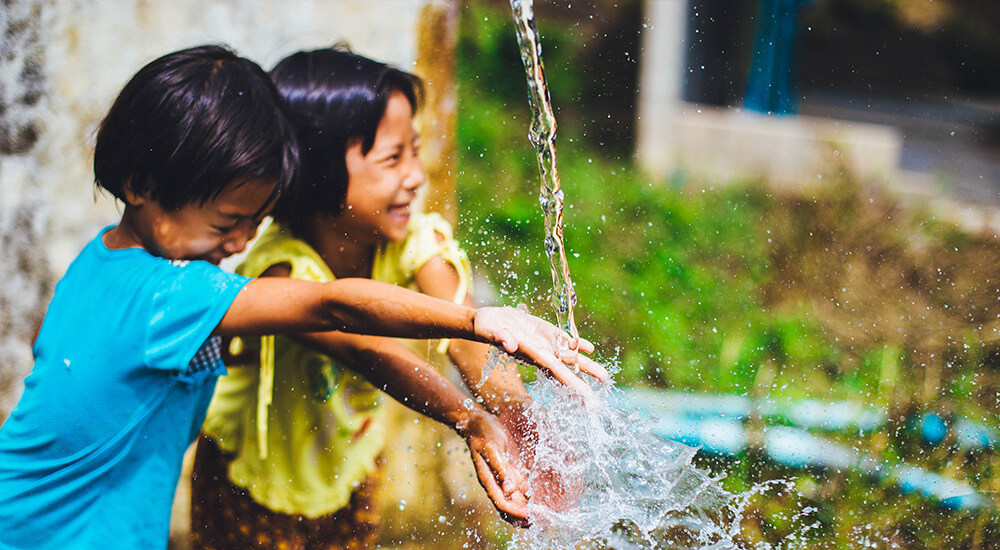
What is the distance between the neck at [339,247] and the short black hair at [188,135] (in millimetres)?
270

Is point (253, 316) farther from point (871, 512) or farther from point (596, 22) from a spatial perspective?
point (596, 22)

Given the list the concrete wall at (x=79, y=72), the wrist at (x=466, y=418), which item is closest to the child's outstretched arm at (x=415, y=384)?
the wrist at (x=466, y=418)

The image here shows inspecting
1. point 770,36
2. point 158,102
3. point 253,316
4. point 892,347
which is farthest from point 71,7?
point 770,36

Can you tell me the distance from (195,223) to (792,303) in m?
2.72

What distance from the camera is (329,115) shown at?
1.89 metres

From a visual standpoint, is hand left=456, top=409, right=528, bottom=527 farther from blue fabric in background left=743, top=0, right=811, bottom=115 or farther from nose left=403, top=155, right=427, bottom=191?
blue fabric in background left=743, top=0, right=811, bottom=115

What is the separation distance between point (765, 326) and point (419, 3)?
6.21 ft

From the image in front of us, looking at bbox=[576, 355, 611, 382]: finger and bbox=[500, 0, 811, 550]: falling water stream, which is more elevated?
bbox=[576, 355, 611, 382]: finger

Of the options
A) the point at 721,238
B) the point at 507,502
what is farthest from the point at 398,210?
the point at 721,238

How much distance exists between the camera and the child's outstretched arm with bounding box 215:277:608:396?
1357 millimetres

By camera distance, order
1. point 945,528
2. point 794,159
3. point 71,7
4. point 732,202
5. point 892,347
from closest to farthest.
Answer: point 945,528 < point 71,7 < point 892,347 < point 732,202 < point 794,159

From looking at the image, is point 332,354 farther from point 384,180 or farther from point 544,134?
point 544,134

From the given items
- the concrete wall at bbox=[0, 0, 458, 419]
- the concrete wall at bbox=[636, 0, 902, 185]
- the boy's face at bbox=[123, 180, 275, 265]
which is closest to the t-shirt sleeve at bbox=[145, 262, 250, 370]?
the boy's face at bbox=[123, 180, 275, 265]

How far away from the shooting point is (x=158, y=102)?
1609 mm
